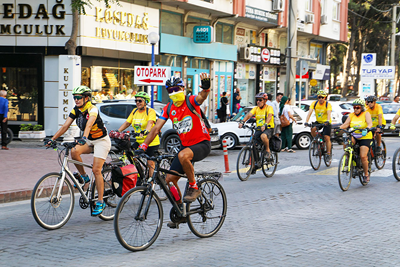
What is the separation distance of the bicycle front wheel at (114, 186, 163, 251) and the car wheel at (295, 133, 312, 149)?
13.2 meters

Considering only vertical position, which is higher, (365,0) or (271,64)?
(365,0)

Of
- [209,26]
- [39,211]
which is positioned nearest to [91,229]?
[39,211]

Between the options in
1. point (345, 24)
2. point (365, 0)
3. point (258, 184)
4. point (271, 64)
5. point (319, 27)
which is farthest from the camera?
point (365, 0)

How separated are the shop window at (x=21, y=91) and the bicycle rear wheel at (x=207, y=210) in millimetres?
14775

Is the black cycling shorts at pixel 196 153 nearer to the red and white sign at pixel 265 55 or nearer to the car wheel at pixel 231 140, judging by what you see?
the car wheel at pixel 231 140

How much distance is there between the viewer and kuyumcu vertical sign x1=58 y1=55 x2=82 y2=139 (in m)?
17.5

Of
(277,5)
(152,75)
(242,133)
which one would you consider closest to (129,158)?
(152,75)

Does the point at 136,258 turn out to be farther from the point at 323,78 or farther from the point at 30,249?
the point at 323,78

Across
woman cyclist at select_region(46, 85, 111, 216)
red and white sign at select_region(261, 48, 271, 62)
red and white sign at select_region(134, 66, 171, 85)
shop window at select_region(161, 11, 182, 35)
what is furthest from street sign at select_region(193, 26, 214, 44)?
woman cyclist at select_region(46, 85, 111, 216)

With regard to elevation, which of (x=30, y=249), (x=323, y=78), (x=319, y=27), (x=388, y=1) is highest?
(x=388, y=1)

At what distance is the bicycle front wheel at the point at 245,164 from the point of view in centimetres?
1142

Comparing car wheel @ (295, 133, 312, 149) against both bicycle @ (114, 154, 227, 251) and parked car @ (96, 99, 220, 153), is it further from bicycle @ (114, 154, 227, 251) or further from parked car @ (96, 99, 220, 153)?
bicycle @ (114, 154, 227, 251)

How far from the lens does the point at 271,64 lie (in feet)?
109

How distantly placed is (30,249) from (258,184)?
6053 mm
